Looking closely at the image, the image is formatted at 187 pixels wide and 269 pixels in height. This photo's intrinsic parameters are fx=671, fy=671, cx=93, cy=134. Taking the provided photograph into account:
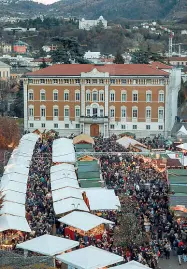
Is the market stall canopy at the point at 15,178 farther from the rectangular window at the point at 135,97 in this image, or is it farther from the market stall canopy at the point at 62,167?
the rectangular window at the point at 135,97

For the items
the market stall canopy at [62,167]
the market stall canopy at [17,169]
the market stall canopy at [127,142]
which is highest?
the market stall canopy at [17,169]

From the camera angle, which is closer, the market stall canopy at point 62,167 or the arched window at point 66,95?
the market stall canopy at point 62,167

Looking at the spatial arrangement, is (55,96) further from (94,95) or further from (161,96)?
(161,96)

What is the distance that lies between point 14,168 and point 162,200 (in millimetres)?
6577

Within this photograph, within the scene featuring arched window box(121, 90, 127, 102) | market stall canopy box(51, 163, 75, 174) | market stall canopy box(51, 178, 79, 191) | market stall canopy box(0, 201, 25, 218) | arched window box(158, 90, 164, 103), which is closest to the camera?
market stall canopy box(0, 201, 25, 218)

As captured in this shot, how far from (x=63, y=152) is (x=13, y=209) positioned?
10307 millimetres

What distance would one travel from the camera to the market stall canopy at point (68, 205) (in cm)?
2113

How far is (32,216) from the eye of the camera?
69.0 feet

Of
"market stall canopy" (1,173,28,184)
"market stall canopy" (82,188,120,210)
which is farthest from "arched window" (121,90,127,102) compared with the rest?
"market stall canopy" (82,188,120,210)

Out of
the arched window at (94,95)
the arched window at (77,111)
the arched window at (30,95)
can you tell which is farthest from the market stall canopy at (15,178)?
the arched window at (30,95)

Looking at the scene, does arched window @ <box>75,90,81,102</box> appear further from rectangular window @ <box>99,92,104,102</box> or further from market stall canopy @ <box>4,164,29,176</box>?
market stall canopy @ <box>4,164,29,176</box>

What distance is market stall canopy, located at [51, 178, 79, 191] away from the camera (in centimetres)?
2388

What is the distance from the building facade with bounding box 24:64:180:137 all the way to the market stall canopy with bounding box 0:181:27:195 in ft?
57.7

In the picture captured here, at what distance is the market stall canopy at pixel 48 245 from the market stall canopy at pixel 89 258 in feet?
1.48
